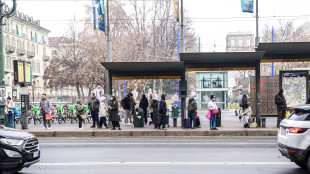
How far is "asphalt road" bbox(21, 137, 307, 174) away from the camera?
836cm

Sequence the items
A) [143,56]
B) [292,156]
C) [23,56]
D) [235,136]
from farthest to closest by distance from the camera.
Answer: [23,56], [143,56], [235,136], [292,156]

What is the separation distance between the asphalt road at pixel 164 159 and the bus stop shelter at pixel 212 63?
16.0 ft

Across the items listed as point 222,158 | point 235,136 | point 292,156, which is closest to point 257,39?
point 235,136

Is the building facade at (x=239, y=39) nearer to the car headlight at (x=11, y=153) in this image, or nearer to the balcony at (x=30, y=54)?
the balcony at (x=30, y=54)

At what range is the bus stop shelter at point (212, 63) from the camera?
16.0 metres

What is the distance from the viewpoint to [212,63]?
58.0ft

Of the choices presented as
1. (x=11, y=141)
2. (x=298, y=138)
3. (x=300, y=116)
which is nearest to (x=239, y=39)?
(x=300, y=116)

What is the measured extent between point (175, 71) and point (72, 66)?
118 ft

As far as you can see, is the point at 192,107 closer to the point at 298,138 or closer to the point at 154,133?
the point at 154,133

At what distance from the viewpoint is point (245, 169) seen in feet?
27.3

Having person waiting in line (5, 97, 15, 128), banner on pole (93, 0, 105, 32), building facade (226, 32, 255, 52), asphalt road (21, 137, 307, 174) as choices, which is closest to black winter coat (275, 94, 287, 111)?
asphalt road (21, 137, 307, 174)

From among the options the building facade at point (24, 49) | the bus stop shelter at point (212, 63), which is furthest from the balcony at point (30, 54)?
the bus stop shelter at point (212, 63)

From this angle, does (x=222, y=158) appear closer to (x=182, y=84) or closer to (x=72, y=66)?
(x=182, y=84)

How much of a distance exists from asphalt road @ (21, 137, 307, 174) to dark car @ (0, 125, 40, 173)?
36.1 inches
